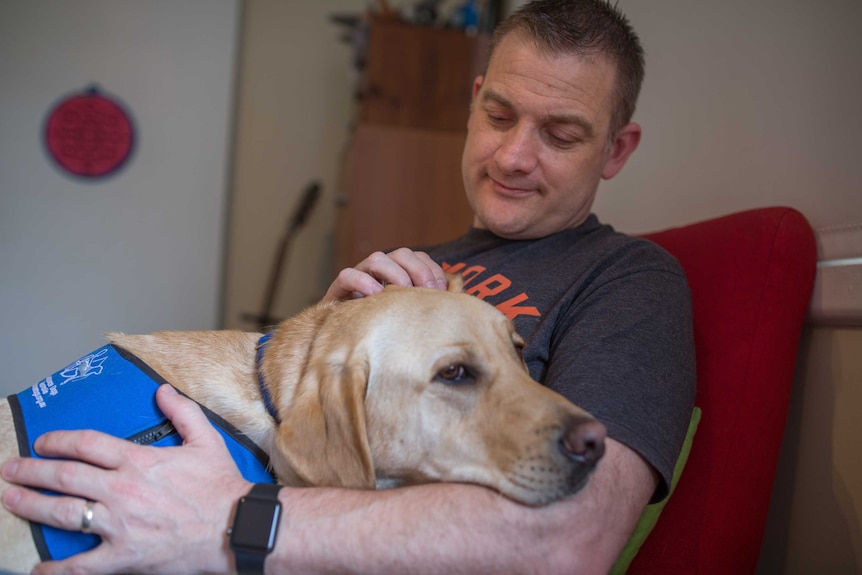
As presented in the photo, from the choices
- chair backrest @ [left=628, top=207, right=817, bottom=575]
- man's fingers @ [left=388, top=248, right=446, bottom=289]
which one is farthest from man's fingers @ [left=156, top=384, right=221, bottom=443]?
chair backrest @ [left=628, top=207, right=817, bottom=575]

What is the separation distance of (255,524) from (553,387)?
0.62 meters

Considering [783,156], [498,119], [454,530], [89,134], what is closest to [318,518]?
[454,530]

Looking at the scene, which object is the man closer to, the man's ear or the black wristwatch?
the black wristwatch

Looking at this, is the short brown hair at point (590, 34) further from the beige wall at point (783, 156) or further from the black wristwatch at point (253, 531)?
the black wristwatch at point (253, 531)

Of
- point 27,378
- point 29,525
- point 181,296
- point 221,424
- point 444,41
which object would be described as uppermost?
point 444,41

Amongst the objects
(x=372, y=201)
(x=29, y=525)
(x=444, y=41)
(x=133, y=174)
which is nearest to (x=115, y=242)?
(x=133, y=174)

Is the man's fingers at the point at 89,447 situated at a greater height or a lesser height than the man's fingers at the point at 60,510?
greater

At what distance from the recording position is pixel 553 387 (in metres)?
1.32

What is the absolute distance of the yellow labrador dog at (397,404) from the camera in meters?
1.13

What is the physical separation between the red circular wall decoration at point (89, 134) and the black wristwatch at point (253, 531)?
15.2 feet

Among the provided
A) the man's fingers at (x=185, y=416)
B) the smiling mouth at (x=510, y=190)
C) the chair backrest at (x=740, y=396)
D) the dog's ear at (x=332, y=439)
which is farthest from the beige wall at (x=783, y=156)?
the man's fingers at (x=185, y=416)

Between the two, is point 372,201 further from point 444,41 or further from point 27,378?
point 27,378

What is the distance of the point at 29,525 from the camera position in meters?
1.18

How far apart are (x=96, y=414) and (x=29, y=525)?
22 cm
